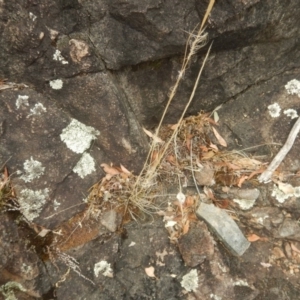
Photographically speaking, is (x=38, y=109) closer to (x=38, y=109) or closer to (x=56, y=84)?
(x=38, y=109)

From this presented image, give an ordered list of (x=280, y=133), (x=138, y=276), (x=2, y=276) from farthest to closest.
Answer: (x=280, y=133)
(x=138, y=276)
(x=2, y=276)

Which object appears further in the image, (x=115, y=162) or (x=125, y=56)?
(x=115, y=162)


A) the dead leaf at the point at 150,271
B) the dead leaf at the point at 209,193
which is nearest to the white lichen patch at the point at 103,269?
the dead leaf at the point at 150,271

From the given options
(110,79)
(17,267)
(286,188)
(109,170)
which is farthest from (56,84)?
(286,188)

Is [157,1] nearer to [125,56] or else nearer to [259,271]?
[125,56]

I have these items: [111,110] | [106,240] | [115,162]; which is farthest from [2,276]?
[111,110]

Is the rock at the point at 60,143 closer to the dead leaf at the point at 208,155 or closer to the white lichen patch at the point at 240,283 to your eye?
the dead leaf at the point at 208,155

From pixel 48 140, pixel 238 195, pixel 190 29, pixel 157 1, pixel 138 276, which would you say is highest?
pixel 157 1
